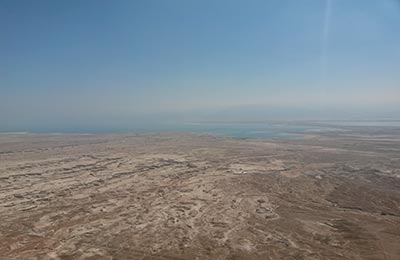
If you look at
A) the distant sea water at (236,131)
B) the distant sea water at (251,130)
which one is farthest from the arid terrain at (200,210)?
the distant sea water at (251,130)

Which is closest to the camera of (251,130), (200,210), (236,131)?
(200,210)

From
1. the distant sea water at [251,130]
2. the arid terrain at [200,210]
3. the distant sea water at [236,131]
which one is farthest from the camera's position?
the distant sea water at [251,130]

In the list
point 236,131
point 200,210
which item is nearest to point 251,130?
point 236,131

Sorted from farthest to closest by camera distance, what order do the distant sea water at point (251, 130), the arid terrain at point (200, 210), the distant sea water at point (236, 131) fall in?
the distant sea water at point (251, 130), the distant sea water at point (236, 131), the arid terrain at point (200, 210)

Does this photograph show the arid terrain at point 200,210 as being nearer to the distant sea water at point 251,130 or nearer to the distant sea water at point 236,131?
the distant sea water at point 236,131

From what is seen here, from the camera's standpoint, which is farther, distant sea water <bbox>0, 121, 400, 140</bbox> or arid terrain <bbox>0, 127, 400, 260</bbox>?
distant sea water <bbox>0, 121, 400, 140</bbox>

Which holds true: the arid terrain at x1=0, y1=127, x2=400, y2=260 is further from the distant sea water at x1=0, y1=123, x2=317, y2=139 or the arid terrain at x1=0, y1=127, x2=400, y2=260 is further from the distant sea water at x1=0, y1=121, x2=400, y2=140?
the distant sea water at x1=0, y1=121, x2=400, y2=140

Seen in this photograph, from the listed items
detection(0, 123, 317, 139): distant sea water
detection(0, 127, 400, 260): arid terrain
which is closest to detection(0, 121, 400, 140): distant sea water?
detection(0, 123, 317, 139): distant sea water

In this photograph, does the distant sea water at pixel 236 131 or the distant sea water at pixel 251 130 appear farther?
the distant sea water at pixel 251 130

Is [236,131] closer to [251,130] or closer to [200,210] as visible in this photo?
[251,130]
